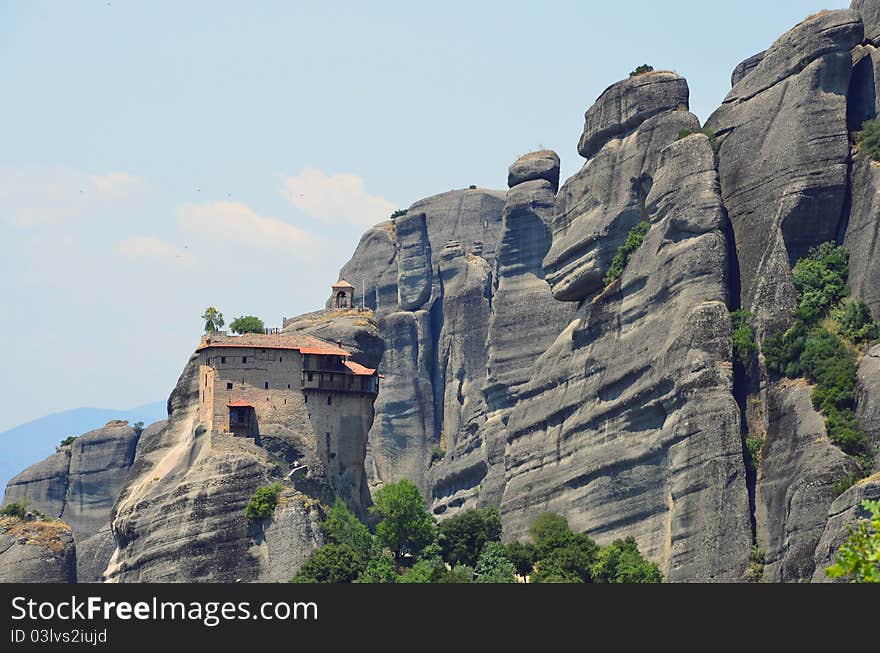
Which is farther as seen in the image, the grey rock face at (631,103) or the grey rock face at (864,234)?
the grey rock face at (631,103)

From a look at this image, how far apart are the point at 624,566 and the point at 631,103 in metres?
37.8

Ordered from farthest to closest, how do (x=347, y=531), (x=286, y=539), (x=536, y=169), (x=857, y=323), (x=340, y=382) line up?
1. (x=536, y=169)
2. (x=340, y=382)
3. (x=347, y=531)
4. (x=286, y=539)
5. (x=857, y=323)

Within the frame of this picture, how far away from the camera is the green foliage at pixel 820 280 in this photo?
117 m

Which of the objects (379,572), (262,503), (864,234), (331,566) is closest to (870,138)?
(864,234)

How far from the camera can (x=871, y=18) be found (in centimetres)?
12562

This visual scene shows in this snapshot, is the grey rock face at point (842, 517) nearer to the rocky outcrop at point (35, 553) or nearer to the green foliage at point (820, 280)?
the green foliage at point (820, 280)

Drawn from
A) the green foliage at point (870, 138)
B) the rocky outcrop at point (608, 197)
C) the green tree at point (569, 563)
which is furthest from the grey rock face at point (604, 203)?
the green tree at point (569, 563)

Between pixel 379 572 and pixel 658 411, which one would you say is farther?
pixel 379 572

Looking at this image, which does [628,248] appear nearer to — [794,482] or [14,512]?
[794,482]

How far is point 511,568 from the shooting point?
123 metres

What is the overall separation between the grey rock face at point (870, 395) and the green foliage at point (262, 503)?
132ft
